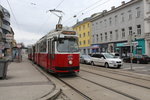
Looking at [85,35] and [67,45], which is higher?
[85,35]

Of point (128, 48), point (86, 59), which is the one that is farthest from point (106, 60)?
point (128, 48)

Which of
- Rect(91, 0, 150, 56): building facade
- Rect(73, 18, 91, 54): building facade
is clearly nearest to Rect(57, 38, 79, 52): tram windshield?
Rect(91, 0, 150, 56): building facade

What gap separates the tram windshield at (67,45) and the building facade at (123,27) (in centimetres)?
1589

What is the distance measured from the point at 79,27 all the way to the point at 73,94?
53.2 meters

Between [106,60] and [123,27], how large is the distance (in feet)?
66.0

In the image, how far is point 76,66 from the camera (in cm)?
1149

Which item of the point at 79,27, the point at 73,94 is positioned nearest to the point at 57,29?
the point at 73,94

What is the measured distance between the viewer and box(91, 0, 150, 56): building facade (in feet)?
103

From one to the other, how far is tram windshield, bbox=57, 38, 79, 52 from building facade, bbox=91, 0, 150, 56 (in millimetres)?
15891

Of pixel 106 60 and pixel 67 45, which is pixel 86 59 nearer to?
pixel 106 60

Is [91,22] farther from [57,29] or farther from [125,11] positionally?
[57,29]

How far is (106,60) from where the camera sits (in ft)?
62.8

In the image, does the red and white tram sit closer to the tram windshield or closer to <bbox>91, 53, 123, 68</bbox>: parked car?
the tram windshield

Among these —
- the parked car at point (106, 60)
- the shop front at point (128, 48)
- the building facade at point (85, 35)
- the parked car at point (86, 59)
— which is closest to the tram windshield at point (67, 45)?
the parked car at point (106, 60)
